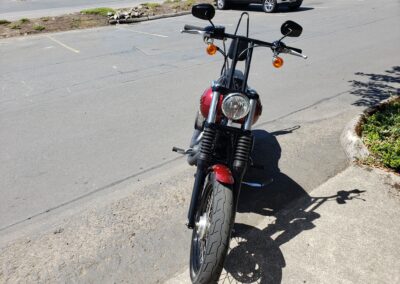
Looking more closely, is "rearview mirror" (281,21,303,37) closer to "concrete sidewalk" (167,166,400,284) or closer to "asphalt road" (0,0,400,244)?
"concrete sidewalk" (167,166,400,284)

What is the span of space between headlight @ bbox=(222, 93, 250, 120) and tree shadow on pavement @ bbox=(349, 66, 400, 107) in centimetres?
455

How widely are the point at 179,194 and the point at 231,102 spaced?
1665mm

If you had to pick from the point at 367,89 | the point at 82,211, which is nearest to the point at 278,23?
the point at 367,89

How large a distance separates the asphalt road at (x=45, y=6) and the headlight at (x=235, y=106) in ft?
52.4

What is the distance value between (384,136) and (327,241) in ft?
7.28

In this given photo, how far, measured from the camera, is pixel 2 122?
19.4 ft

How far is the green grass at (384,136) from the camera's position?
4.50 m

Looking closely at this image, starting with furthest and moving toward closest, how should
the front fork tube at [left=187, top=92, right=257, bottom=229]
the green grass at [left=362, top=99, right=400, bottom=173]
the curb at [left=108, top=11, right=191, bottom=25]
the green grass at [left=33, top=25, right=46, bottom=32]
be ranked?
the curb at [left=108, top=11, right=191, bottom=25]
the green grass at [left=33, top=25, right=46, bottom=32]
the green grass at [left=362, top=99, right=400, bottom=173]
the front fork tube at [left=187, top=92, right=257, bottom=229]

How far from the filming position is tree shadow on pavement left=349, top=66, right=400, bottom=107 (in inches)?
272

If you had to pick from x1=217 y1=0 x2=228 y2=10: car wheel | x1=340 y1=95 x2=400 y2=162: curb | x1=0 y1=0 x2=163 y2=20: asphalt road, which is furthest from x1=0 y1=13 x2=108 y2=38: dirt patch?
x1=340 y1=95 x2=400 y2=162: curb

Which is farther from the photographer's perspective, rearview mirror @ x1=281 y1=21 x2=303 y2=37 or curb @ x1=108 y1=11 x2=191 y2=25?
curb @ x1=108 y1=11 x2=191 y2=25

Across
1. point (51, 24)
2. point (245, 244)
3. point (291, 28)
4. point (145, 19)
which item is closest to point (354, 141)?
point (291, 28)

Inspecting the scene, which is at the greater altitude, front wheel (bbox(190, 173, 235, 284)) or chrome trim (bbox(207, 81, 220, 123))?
chrome trim (bbox(207, 81, 220, 123))

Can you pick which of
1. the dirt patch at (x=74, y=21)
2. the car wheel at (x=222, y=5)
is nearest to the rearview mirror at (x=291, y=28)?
the dirt patch at (x=74, y=21)
